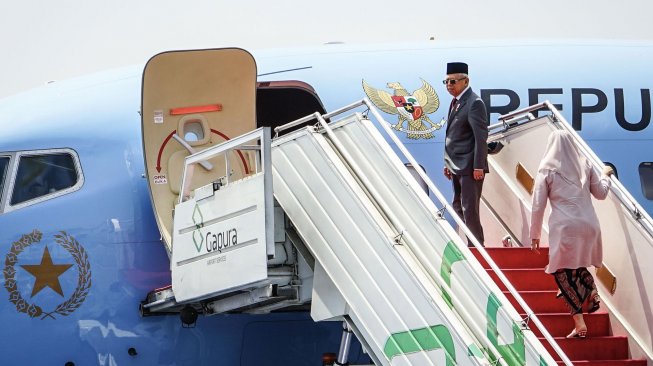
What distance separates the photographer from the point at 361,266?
27.7 ft

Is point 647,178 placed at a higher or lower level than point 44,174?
lower

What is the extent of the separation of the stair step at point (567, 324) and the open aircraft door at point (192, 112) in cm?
301

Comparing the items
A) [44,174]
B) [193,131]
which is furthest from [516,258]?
[44,174]

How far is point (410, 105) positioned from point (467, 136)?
0.94m

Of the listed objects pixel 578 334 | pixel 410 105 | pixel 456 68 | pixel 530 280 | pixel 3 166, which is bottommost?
pixel 578 334

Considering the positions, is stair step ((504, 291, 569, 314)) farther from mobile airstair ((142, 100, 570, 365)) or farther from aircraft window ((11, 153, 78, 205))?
aircraft window ((11, 153, 78, 205))

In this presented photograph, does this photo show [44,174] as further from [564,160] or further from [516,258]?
[564,160]

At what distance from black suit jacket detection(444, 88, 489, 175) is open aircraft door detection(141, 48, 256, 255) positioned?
1.78 m

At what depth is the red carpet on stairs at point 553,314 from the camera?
9.05 metres

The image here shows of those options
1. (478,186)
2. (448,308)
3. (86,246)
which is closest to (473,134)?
(478,186)

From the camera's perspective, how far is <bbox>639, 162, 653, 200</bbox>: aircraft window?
11.1 metres

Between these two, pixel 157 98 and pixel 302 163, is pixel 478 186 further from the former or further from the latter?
pixel 157 98

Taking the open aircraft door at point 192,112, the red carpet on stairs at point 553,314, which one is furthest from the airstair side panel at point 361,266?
the red carpet on stairs at point 553,314

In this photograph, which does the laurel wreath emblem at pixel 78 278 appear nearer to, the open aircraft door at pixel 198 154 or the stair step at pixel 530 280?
the open aircraft door at pixel 198 154
